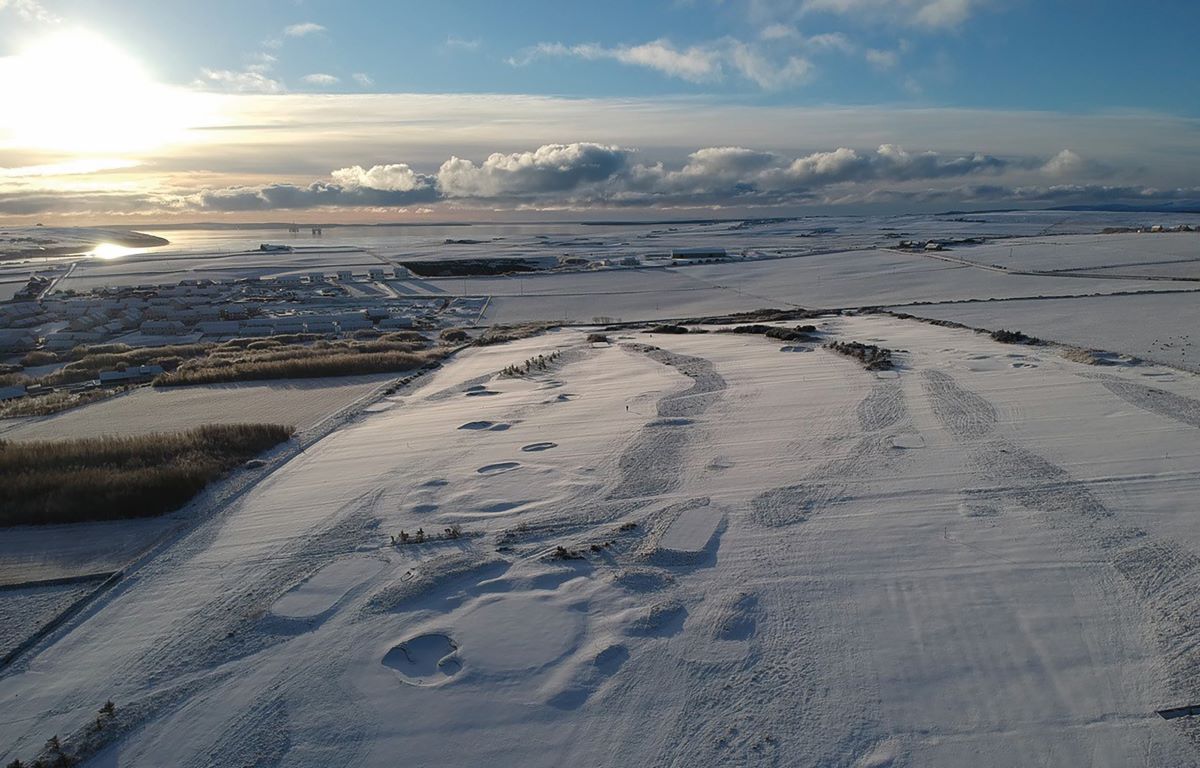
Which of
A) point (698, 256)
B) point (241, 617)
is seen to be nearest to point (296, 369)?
point (241, 617)

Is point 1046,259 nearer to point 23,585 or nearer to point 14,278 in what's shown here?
point 23,585

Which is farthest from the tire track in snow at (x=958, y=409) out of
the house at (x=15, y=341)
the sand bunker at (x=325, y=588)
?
the house at (x=15, y=341)

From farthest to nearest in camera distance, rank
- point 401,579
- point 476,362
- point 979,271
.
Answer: point 979,271 < point 476,362 < point 401,579

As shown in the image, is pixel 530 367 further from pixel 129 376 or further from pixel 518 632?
pixel 518 632

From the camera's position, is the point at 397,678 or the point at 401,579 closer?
the point at 397,678

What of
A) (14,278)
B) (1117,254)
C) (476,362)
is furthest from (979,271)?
(14,278)

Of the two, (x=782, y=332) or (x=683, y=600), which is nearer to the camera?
(x=683, y=600)

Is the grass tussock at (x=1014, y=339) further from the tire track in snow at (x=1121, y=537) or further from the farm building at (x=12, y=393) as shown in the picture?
the farm building at (x=12, y=393)
